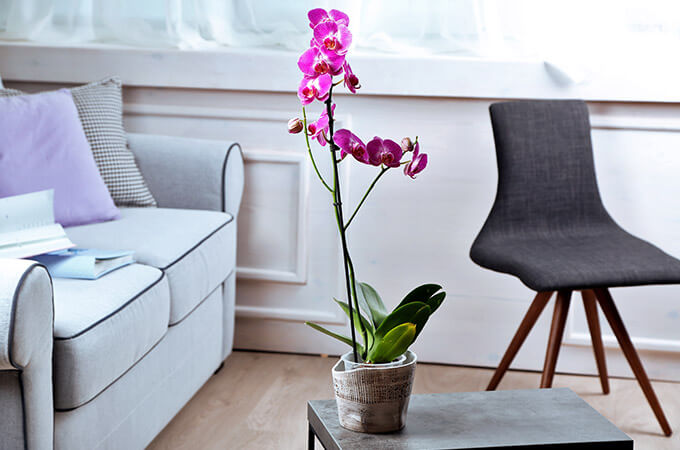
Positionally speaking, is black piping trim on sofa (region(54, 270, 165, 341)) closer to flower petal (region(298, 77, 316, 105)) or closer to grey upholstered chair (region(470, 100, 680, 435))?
flower petal (region(298, 77, 316, 105))

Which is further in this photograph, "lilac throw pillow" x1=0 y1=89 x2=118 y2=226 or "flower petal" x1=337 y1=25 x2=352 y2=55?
"lilac throw pillow" x1=0 y1=89 x2=118 y2=226

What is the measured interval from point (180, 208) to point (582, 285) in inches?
46.0

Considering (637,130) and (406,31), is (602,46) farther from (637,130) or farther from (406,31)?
(406,31)

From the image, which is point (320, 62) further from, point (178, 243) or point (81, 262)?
point (178, 243)

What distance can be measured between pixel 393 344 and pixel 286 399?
41.2 inches

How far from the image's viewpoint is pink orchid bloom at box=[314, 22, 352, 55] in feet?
3.51

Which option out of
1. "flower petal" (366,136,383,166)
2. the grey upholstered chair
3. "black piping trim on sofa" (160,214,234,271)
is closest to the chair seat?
the grey upholstered chair

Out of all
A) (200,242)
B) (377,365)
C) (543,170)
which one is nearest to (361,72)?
(543,170)

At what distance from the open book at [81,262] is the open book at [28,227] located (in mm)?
25

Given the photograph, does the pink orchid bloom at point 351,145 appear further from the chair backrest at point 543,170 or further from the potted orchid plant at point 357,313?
the chair backrest at point 543,170

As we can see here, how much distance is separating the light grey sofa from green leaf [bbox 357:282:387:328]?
48 centimetres

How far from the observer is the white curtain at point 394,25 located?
89.1 inches

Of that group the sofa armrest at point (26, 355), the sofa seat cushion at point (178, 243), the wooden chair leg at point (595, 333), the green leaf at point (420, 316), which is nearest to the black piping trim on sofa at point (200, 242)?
the sofa seat cushion at point (178, 243)

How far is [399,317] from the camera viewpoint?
1.21 meters
